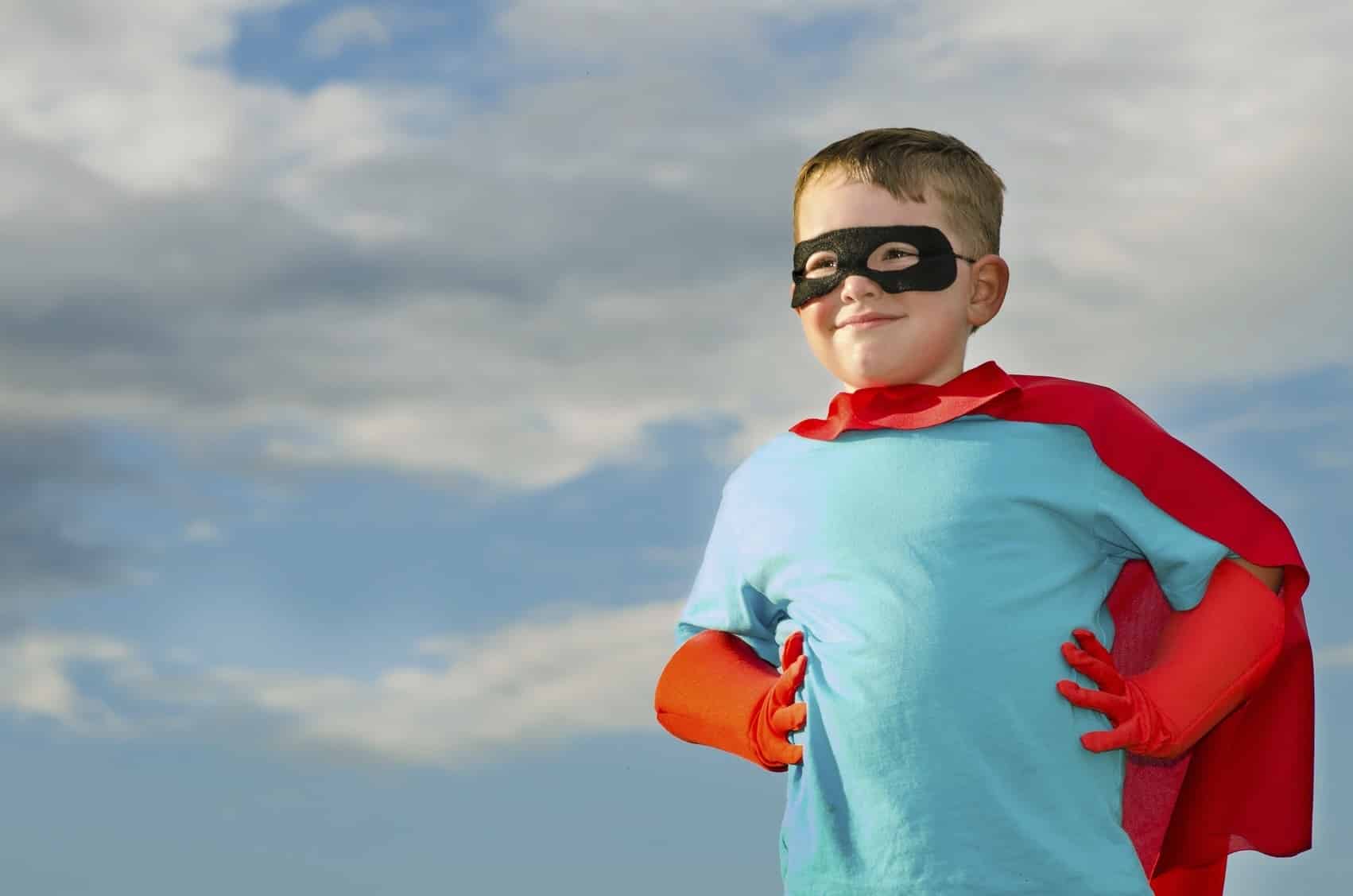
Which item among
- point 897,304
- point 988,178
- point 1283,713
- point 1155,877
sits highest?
point 988,178

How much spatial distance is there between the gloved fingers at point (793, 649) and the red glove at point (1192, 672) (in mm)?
569

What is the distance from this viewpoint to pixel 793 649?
3.58 metres

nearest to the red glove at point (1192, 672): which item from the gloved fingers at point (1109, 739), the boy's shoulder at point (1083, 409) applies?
the gloved fingers at point (1109, 739)

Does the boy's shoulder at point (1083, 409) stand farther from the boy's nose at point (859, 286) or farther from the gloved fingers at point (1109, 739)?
the gloved fingers at point (1109, 739)

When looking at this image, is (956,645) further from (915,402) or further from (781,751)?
(915,402)

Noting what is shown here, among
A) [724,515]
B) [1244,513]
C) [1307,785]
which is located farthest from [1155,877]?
[724,515]

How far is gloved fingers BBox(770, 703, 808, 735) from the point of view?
3516 mm

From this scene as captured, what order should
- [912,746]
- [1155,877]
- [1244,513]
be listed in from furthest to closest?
[1155,877] < [1244,513] < [912,746]

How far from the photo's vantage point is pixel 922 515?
11.3ft

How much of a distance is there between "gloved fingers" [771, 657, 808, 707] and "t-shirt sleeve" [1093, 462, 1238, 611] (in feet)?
2.32

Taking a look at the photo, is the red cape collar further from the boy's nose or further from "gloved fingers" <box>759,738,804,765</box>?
"gloved fingers" <box>759,738,804,765</box>

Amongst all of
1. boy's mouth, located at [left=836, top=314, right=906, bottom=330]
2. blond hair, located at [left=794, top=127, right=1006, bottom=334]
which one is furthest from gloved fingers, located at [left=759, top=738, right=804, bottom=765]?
blond hair, located at [left=794, top=127, right=1006, bottom=334]

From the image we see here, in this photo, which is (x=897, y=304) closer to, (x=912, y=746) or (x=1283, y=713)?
(x=912, y=746)

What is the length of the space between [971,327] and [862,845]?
48.7 inches
